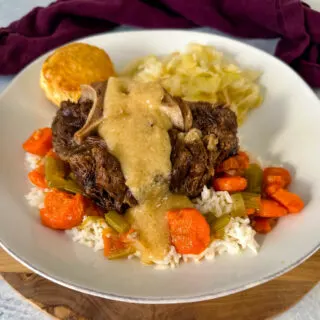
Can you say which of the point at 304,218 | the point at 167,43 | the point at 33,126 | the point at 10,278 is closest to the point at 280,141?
the point at 304,218

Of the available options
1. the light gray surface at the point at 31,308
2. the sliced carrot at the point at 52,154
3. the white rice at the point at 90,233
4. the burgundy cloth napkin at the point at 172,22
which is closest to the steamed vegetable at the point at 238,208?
the light gray surface at the point at 31,308

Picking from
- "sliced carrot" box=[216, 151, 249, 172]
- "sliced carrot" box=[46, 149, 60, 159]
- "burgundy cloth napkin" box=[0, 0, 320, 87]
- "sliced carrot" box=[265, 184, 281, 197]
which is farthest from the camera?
"burgundy cloth napkin" box=[0, 0, 320, 87]

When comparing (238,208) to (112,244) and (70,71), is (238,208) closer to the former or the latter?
(112,244)

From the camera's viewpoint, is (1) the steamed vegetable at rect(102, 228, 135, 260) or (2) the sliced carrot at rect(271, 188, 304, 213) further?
(2) the sliced carrot at rect(271, 188, 304, 213)

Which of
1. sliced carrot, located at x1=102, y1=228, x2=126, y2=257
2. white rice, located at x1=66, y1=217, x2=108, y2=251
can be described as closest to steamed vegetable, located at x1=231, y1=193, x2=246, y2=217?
sliced carrot, located at x1=102, y1=228, x2=126, y2=257

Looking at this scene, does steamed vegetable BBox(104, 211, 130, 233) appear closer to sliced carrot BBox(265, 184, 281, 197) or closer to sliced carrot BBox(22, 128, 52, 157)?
sliced carrot BBox(22, 128, 52, 157)

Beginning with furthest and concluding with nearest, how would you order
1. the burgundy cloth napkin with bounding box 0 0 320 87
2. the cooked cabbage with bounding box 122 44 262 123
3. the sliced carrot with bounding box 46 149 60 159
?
the burgundy cloth napkin with bounding box 0 0 320 87 → the cooked cabbage with bounding box 122 44 262 123 → the sliced carrot with bounding box 46 149 60 159

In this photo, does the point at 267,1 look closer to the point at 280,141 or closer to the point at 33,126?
the point at 280,141
